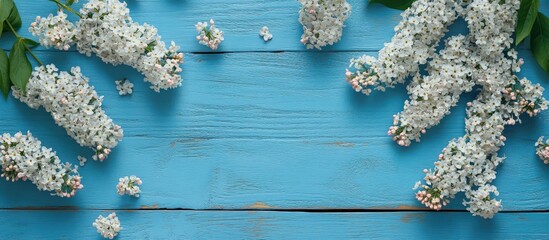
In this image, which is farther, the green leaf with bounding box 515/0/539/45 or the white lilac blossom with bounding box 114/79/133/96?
the white lilac blossom with bounding box 114/79/133/96

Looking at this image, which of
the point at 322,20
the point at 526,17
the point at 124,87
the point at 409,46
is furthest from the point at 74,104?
the point at 526,17

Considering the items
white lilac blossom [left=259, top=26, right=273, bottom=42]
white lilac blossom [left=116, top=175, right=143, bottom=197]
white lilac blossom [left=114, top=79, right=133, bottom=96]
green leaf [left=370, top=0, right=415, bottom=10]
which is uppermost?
green leaf [left=370, top=0, right=415, bottom=10]

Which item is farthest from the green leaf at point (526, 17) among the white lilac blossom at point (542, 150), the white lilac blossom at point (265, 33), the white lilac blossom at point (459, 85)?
the white lilac blossom at point (265, 33)

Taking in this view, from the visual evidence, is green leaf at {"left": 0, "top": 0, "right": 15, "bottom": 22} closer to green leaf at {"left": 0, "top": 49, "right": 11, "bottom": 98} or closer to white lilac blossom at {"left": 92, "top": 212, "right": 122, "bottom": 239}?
green leaf at {"left": 0, "top": 49, "right": 11, "bottom": 98}

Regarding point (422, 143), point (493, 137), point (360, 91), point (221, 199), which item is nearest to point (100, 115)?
point (221, 199)

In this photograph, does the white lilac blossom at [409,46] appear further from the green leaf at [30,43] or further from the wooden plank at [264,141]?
the green leaf at [30,43]

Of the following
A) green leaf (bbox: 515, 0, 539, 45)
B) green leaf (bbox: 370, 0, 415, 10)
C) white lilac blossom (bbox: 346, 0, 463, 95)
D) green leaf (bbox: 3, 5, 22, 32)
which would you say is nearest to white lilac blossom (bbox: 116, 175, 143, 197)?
green leaf (bbox: 3, 5, 22, 32)

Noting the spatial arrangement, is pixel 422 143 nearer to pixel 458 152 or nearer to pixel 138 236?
pixel 458 152
